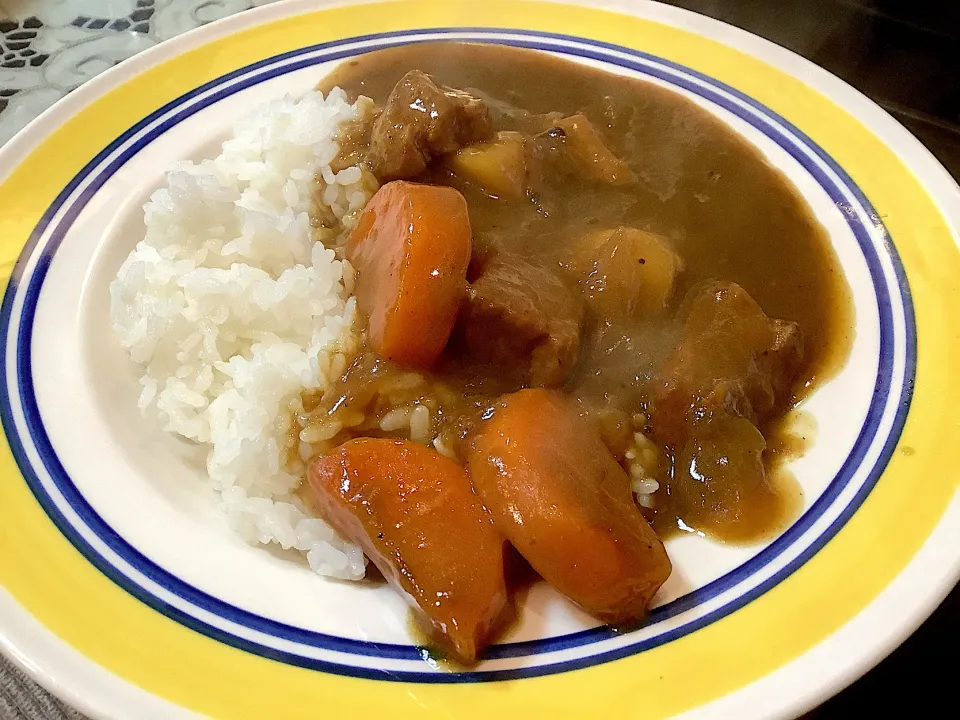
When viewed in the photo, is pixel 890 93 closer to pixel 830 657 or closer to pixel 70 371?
pixel 830 657

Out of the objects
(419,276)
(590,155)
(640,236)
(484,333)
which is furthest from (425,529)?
(590,155)

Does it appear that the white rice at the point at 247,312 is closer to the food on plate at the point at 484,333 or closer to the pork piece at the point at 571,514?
the food on plate at the point at 484,333

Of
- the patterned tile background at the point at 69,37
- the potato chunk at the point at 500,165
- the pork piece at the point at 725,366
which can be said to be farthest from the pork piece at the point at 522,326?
the patterned tile background at the point at 69,37

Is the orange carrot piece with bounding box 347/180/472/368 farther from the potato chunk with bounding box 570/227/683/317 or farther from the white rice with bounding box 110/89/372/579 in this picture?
the potato chunk with bounding box 570/227/683/317

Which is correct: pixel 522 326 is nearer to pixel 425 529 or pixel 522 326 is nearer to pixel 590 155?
pixel 425 529

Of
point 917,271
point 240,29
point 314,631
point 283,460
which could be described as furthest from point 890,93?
point 314,631

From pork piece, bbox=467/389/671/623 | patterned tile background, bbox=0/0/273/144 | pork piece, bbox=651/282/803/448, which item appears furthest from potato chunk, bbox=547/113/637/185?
patterned tile background, bbox=0/0/273/144
